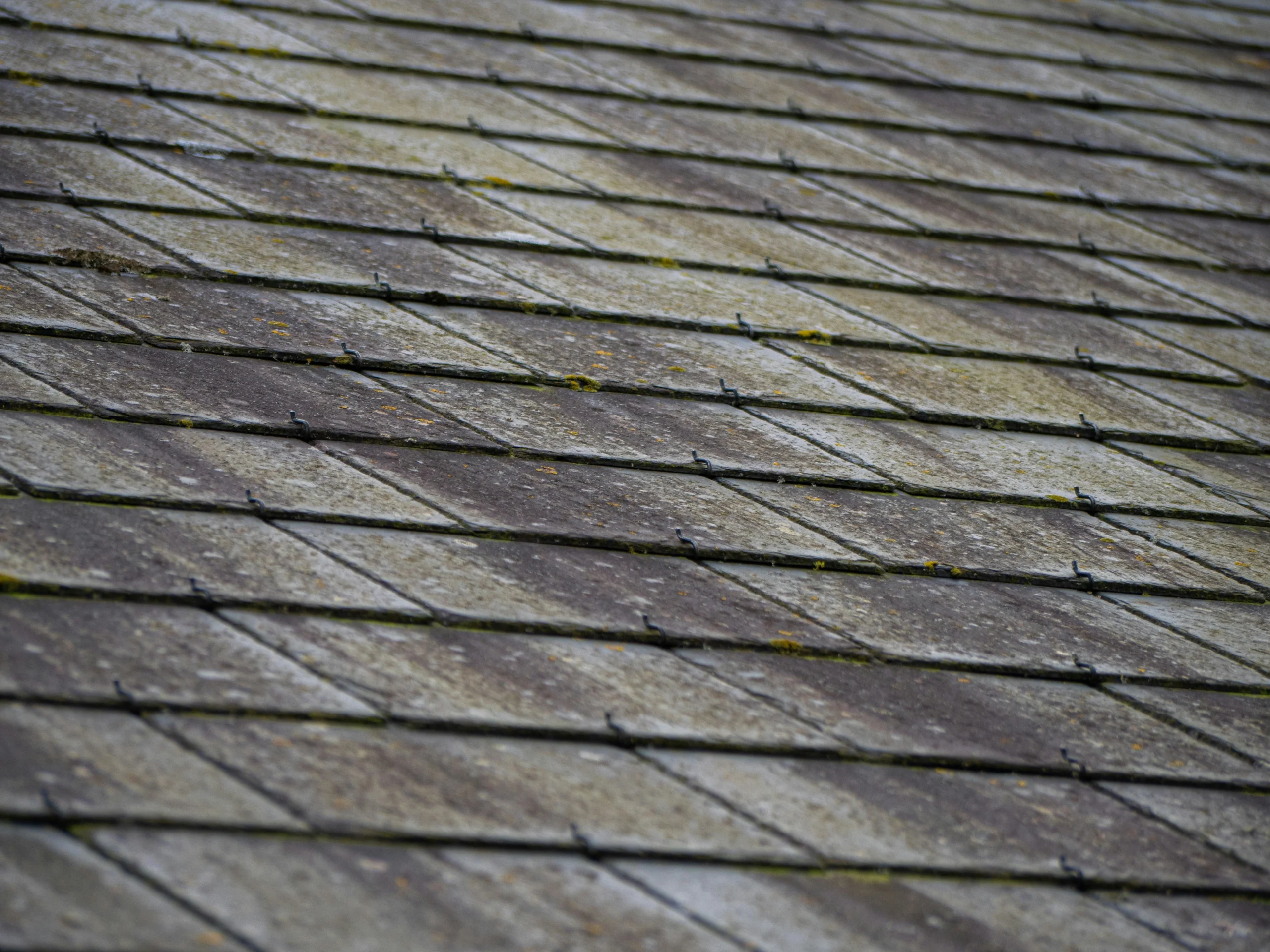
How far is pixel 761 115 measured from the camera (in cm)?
497

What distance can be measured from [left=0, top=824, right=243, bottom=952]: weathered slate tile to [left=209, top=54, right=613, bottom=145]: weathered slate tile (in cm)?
292

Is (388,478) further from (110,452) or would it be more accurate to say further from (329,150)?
(329,150)

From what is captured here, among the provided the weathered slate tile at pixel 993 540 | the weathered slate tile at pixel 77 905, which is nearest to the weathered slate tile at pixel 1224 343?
the weathered slate tile at pixel 993 540

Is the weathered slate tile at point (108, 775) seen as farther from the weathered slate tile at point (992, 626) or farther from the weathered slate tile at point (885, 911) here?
the weathered slate tile at point (992, 626)

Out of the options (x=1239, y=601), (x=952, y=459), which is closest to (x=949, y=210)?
(x=952, y=459)

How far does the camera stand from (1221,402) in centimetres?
416

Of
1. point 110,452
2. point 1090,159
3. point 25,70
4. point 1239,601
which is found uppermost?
point 1090,159

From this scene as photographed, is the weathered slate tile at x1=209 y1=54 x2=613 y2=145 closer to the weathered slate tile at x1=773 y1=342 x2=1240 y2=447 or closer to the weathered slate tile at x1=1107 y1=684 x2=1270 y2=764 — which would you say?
the weathered slate tile at x1=773 y1=342 x2=1240 y2=447

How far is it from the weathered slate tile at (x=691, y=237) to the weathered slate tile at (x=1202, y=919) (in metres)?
2.23

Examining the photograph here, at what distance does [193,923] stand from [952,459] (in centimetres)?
228

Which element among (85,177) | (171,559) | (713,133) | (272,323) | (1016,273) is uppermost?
(713,133)

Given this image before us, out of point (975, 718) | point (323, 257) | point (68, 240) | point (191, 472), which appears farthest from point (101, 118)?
point (975, 718)

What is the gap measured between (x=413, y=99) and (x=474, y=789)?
289cm

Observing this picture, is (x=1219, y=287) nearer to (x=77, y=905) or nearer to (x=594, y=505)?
(x=594, y=505)
